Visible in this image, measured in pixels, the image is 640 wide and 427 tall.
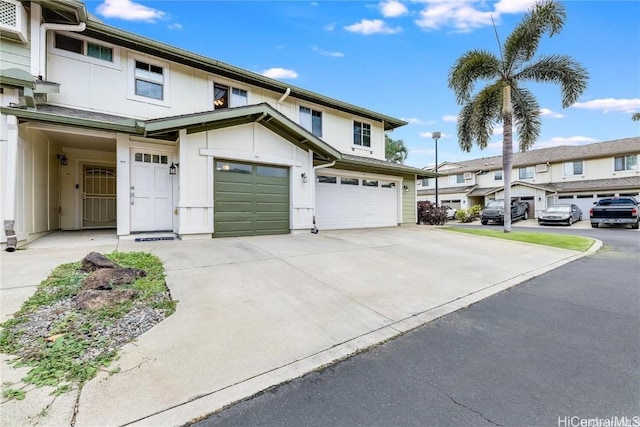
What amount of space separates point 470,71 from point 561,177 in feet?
70.1

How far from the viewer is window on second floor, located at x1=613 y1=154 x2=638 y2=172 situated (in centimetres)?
2339

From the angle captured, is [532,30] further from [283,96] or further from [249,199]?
[249,199]

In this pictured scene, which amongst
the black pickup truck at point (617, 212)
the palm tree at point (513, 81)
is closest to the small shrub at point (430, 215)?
the palm tree at point (513, 81)

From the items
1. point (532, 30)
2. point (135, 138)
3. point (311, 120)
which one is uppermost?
point (532, 30)

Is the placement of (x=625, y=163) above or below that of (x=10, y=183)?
above

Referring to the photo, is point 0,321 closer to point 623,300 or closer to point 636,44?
point 623,300

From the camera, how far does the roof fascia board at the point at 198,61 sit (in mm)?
8070

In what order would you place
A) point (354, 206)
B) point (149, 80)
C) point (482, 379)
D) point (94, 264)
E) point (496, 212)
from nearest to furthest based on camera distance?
point (482, 379), point (94, 264), point (149, 80), point (354, 206), point (496, 212)

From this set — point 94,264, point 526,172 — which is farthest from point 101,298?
point 526,172

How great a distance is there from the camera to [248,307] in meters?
3.94

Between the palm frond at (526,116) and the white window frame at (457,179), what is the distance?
70.1 feet

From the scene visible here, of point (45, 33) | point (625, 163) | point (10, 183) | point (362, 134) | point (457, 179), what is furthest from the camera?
point (457, 179)

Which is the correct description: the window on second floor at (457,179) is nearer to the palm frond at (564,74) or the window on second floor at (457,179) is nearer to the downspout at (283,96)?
the palm frond at (564,74)

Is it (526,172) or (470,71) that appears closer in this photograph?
(470,71)
